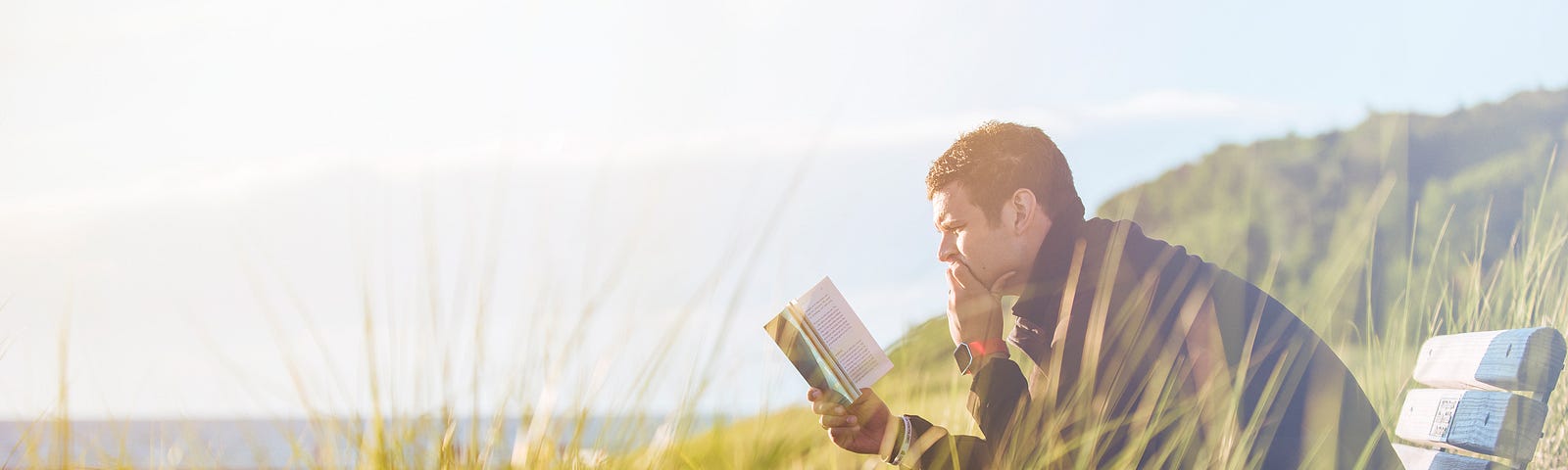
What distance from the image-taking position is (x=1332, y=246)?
2662 millimetres

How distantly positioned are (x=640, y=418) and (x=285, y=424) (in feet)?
2.29

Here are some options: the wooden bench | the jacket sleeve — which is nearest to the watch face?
the jacket sleeve

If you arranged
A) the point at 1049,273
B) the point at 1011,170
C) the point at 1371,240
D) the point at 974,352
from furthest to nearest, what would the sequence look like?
1. the point at 1371,240
2. the point at 974,352
3. the point at 1011,170
4. the point at 1049,273

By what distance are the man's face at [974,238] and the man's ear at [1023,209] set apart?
0.04ft

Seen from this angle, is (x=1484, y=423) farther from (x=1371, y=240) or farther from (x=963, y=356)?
(x=1371, y=240)

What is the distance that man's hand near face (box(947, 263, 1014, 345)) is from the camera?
295 cm

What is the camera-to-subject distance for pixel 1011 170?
9.37ft

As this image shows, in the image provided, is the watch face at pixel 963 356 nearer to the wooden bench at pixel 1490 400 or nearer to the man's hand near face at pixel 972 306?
the man's hand near face at pixel 972 306

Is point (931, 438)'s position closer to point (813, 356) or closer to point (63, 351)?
point (813, 356)

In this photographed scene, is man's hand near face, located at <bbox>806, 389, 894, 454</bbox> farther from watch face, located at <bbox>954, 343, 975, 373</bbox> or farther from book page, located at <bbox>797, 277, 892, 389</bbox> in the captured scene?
watch face, located at <bbox>954, 343, 975, 373</bbox>

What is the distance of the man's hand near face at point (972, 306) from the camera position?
2.95m

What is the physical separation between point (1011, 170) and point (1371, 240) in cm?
208

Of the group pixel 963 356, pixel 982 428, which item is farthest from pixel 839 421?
pixel 963 356

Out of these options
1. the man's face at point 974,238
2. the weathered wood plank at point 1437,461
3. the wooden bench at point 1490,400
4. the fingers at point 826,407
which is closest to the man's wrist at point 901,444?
the fingers at point 826,407
